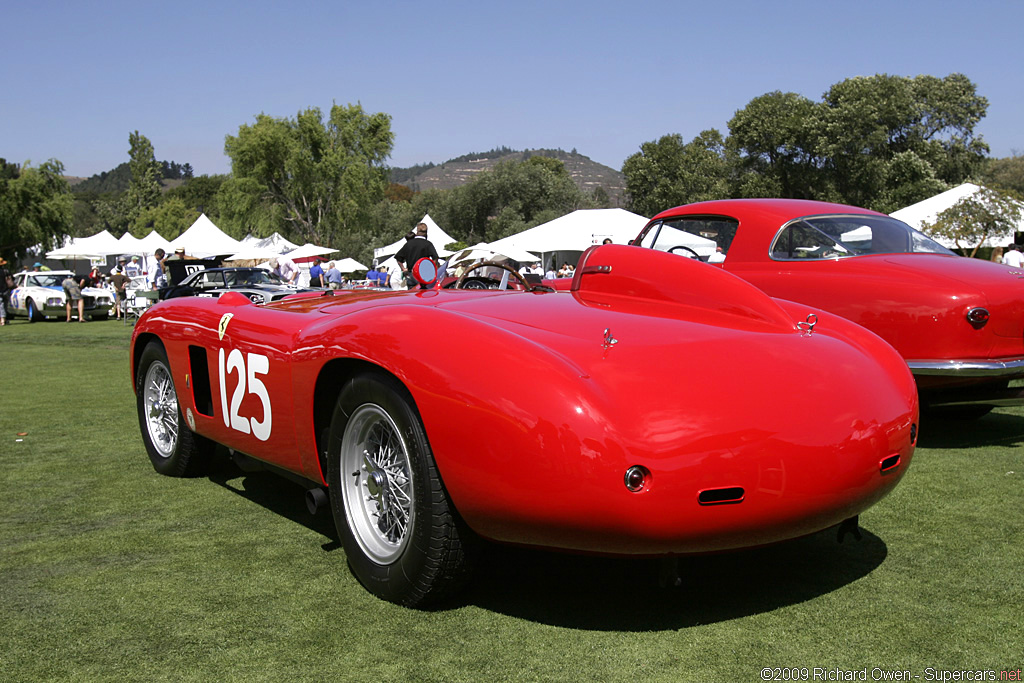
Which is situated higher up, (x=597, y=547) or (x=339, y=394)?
(x=339, y=394)

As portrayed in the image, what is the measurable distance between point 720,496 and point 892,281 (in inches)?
149

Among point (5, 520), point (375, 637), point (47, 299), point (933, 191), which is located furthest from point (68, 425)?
point (933, 191)

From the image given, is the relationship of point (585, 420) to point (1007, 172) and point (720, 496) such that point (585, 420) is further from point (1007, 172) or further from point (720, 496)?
point (1007, 172)

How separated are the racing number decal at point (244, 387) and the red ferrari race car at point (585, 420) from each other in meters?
0.02

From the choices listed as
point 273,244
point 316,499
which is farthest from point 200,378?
point 273,244

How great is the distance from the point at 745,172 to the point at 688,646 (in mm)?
56984

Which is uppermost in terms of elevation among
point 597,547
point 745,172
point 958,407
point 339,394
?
point 745,172

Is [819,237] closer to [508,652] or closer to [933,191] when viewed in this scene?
[508,652]

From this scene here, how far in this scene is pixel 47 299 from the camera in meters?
23.7

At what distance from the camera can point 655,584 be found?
2.96 m

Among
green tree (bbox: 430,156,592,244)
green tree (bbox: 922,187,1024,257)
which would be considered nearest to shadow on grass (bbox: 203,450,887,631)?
green tree (bbox: 922,187,1024,257)

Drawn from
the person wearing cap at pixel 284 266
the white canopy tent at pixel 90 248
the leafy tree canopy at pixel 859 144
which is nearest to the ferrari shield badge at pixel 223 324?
the person wearing cap at pixel 284 266

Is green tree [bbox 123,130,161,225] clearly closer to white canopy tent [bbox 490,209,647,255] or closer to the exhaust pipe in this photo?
white canopy tent [bbox 490,209,647,255]

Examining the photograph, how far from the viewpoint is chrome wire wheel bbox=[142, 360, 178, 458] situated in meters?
4.64
